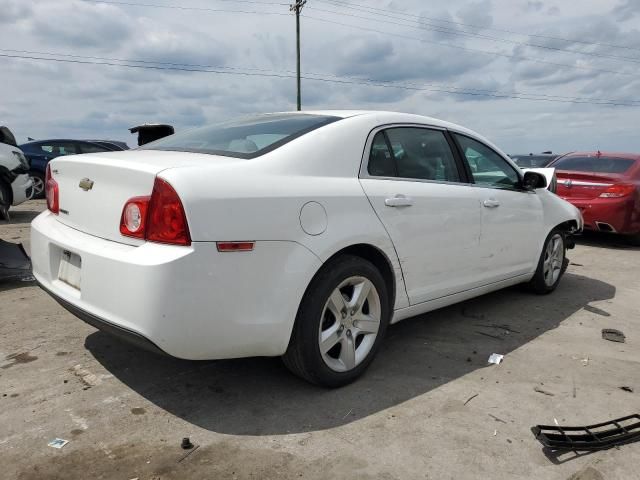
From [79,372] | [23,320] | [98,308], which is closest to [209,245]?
[98,308]

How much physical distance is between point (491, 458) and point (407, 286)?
1.16 meters

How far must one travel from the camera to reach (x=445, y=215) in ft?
11.4

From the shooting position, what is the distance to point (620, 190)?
7.80 m

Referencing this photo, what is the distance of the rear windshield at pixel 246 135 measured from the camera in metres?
2.84

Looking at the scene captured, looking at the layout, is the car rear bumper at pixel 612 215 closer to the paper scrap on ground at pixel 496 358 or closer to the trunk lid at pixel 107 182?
the paper scrap on ground at pixel 496 358

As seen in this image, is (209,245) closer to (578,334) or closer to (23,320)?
(23,320)

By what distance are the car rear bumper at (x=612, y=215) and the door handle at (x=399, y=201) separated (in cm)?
584

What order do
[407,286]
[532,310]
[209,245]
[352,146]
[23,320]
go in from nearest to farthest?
1. [209,245]
2. [352,146]
3. [407,286]
4. [23,320]
5. [532,310]

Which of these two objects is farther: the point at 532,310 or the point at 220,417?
the point at 532,310

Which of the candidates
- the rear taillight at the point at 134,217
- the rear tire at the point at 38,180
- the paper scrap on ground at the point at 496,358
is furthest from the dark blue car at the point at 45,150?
the paper scrap on ground at the point at 496,358

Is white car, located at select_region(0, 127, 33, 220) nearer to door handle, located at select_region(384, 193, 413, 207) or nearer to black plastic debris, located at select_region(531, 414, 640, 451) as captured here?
door handle, located at select_region(384, 193, 413, 207)

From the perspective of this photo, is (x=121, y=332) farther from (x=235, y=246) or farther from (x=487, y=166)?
(x=487, y=166)

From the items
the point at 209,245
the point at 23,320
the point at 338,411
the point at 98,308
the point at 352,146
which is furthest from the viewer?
the point at 23,320

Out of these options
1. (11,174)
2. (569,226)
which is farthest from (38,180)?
(569,226)
